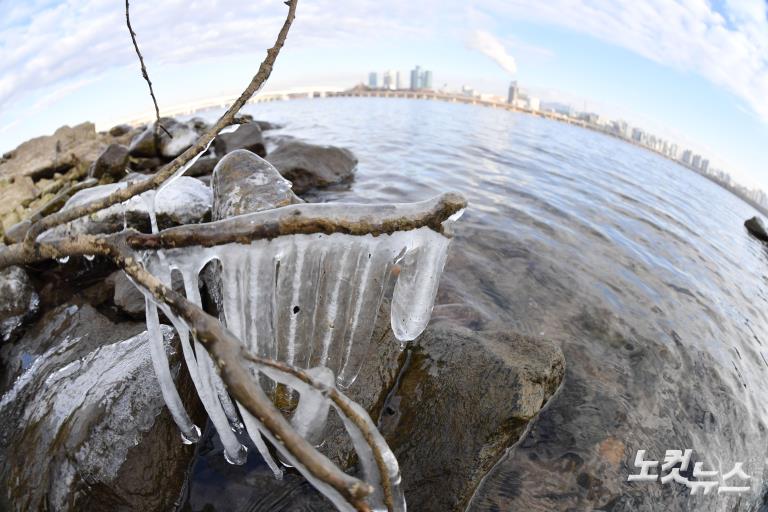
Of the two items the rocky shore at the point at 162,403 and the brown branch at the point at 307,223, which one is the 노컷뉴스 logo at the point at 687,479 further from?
the brown branch at the point at 307,223

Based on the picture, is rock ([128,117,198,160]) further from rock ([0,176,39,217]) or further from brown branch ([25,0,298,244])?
brown branch ([25,0,298,244])

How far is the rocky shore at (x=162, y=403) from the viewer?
2.39 m

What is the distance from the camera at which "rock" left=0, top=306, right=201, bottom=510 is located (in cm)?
231

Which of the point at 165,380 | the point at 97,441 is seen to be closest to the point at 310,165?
the point at 165,380

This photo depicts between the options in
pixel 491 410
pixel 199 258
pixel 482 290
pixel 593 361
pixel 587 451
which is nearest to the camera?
pixel 199 258

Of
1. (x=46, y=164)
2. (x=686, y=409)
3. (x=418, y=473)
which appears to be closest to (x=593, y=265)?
(x=686, y=409)

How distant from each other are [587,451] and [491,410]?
925mm

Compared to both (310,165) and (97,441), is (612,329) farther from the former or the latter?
(310,165)

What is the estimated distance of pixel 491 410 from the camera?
275 cm

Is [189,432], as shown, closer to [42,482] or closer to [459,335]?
[42,482]

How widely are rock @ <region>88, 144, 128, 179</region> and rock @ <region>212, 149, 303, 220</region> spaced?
8.11 m

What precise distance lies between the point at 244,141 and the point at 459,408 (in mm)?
10555

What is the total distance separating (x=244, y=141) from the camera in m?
11.2

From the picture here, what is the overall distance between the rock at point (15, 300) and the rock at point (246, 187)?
250 centimetres
